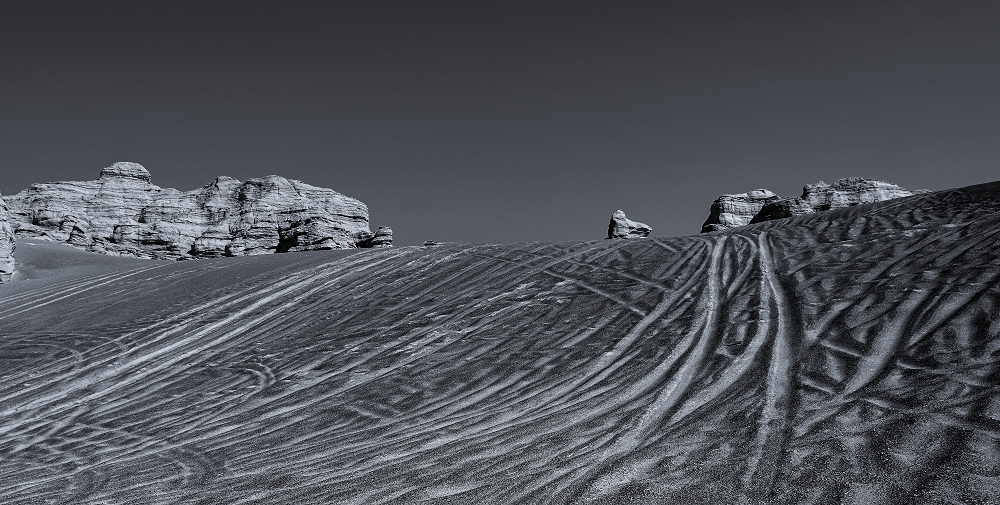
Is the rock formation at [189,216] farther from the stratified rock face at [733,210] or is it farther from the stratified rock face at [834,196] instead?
the stratified rock face at [834,196]

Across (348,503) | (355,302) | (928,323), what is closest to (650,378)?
(928,323)

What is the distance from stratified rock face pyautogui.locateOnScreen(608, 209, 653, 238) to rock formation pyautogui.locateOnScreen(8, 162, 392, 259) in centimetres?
1843

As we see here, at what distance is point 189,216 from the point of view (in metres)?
52.1

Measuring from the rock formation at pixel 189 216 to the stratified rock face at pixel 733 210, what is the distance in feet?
90.8

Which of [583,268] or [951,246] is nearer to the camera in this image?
[951,246]

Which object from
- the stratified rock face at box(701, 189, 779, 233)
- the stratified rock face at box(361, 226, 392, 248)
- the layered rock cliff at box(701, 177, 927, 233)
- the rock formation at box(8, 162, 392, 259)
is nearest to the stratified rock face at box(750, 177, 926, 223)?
the layered rock cliff at box(701, 177, 927, 233)

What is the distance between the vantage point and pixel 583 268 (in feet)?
47.5

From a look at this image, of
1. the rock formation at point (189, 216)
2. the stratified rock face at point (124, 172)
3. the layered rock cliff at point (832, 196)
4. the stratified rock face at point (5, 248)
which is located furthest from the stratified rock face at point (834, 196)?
the stratified rock face at point (124, 172)

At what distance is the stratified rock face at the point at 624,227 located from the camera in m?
52.5

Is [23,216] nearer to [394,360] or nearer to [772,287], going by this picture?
[394,360]

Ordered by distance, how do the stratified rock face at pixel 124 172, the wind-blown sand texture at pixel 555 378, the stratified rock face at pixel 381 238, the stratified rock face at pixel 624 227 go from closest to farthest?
the wind-blown sand texture at pixel 555 378 → the stratified rock face at pixel 381 238 → the stratified rock face at pixel 624 227 → the stratified rock face at pixel 124 172

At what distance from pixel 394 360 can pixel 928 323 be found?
7573 millimetres

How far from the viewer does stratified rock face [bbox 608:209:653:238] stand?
5253cm

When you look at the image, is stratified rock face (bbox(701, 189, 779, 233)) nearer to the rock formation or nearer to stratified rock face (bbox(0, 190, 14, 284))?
the rock formation
